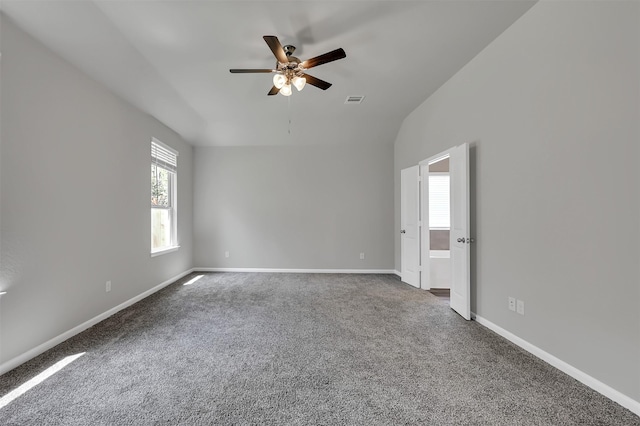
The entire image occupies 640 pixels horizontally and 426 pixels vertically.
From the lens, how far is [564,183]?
79.8 inches

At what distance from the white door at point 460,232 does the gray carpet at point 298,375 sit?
30 cm

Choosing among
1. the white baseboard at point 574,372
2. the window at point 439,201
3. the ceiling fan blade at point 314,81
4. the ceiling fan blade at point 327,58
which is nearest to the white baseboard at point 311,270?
the window at point 439,201

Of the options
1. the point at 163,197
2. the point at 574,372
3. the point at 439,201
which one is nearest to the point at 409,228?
the point at 439,201

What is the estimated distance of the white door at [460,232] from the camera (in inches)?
119

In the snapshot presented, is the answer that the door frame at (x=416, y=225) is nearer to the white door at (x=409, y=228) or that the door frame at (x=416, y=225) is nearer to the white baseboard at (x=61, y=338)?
the white door at (x=409, y=228)

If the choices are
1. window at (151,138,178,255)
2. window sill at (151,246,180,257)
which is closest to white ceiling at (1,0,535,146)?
window at (151,138,178,255)

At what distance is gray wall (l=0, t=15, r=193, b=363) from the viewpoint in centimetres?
208

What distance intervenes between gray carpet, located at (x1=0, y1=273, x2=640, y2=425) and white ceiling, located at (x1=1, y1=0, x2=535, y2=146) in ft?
8.95

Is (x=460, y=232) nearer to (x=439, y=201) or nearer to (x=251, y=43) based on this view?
(x=251, y=43)

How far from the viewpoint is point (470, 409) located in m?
1.63

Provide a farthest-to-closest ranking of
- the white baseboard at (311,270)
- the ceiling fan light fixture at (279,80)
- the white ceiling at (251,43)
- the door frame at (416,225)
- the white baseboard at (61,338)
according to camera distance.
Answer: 1. the white baseboard at (311,270)
2. the door frame at (416,225)
3. the ceiling fan light fixture at (279,80)
4. the white ceiling at (251,43)
5. the white baseboard at (61,338)

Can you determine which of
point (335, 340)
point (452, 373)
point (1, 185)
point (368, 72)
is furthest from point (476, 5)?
point (1, 185)

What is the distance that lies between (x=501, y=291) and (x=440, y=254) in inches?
140

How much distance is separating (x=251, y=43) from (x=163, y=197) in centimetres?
319
